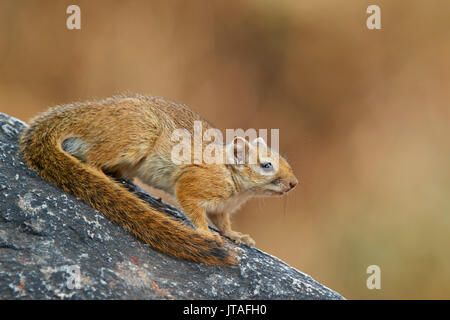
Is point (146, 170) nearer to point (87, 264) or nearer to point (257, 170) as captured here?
point (257, 170)

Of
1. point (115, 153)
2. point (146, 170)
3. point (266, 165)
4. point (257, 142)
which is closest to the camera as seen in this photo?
point (115, 153)

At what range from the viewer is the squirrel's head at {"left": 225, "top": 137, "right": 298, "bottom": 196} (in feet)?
14.3

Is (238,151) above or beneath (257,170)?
above

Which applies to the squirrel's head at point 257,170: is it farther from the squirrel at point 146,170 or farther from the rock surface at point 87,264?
the rock surface at point 87,264

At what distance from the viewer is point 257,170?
4355 mm

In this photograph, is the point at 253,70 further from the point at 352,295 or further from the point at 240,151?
the point at 240,151

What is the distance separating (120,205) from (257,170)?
1.26m

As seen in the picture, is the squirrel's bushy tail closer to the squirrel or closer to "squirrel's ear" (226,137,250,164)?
the squirrel

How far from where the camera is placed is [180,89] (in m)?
A: 8.56

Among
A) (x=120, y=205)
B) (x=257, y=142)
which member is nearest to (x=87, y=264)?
(x=120, y=205)

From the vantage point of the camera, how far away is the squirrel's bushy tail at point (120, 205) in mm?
3480

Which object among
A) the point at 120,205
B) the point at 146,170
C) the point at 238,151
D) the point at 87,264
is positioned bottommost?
the point at 87,264

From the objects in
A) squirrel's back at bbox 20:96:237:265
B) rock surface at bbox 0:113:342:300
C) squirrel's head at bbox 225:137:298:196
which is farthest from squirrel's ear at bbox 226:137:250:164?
rock surface at bbox 0:113:342:300

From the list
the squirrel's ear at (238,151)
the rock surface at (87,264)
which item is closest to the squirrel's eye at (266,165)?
the squirrel's ear at (238,151)
